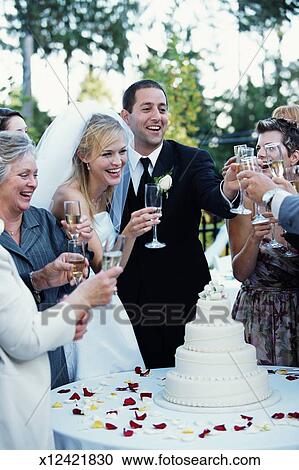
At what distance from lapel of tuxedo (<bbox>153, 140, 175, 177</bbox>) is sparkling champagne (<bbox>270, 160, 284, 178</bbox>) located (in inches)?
40.3

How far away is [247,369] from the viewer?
10.3ft

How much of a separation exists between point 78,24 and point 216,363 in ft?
31.9

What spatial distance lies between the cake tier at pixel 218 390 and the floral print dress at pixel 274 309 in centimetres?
104

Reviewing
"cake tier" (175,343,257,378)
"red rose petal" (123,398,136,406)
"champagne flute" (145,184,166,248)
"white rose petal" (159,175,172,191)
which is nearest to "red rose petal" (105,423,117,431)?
"red rose petal" (123,398,136,406)

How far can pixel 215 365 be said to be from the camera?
308cm

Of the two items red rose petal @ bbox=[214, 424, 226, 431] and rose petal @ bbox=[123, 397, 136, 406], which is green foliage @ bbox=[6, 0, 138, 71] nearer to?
rose petal @ bbox=[123, 397, 136, 406]

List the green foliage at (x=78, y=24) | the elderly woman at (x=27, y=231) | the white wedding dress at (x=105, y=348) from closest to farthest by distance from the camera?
the elderly woman at (x=27, y=231)
the white wedding dress at (x=105, y=348)
the green foliage at (x=78, y=24)

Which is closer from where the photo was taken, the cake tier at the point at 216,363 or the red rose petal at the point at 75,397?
the cake tier at the point at 216,363

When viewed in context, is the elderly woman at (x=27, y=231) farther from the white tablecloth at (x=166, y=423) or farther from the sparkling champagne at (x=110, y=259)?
the sparkling champagne at (x=110, y=259)

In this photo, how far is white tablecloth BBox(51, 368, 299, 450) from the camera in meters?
2.70

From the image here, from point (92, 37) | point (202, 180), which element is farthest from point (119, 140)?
point (92, 37)

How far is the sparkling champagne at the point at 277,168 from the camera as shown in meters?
3.56

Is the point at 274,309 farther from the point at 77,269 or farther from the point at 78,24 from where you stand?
the point at 78,24

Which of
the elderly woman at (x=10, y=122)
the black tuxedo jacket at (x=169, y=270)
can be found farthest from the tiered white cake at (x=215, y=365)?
the elderly woman at (x=10, y=122)
